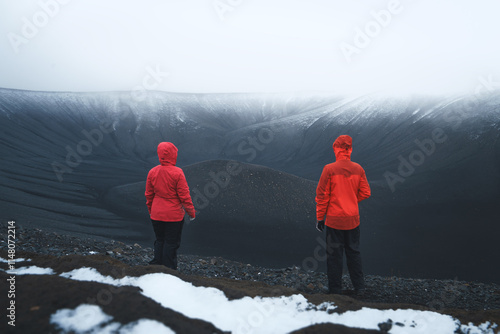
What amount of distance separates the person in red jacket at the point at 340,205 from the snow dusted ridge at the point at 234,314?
1645 millimetres

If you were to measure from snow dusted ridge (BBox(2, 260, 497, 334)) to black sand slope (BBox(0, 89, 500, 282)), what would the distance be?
994 cm

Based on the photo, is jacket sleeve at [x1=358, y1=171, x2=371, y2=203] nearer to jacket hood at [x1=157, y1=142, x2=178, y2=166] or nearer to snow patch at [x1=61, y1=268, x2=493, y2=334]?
snow patch at [x1=61, y1=268, x2=493, y2=334]

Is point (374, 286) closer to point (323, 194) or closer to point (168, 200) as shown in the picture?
point (323, 194)

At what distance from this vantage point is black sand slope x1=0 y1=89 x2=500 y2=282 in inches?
634

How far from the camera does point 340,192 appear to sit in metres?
4.80

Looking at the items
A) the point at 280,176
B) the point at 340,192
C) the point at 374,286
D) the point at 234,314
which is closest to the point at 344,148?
the point at 340,192

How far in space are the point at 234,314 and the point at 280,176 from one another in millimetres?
22982

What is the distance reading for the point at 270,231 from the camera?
19562 millimetres

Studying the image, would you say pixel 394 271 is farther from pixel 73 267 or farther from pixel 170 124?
pixel 170 124

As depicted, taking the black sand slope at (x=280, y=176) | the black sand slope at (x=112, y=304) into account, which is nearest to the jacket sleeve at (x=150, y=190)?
the black sand slope at (x=112, y=304)

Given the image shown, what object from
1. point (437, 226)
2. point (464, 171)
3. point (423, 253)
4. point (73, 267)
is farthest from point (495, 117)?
point (73, 267)

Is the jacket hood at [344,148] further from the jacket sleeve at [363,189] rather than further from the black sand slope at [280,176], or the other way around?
the black sand slope at [280,176]

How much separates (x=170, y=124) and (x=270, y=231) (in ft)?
222

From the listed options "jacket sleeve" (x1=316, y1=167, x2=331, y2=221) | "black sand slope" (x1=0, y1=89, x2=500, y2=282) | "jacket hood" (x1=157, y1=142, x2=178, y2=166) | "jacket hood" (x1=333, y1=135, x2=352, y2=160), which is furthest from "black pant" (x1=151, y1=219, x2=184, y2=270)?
"black sand slope" (x1=0, y1=89, x2=500, y2=282)
